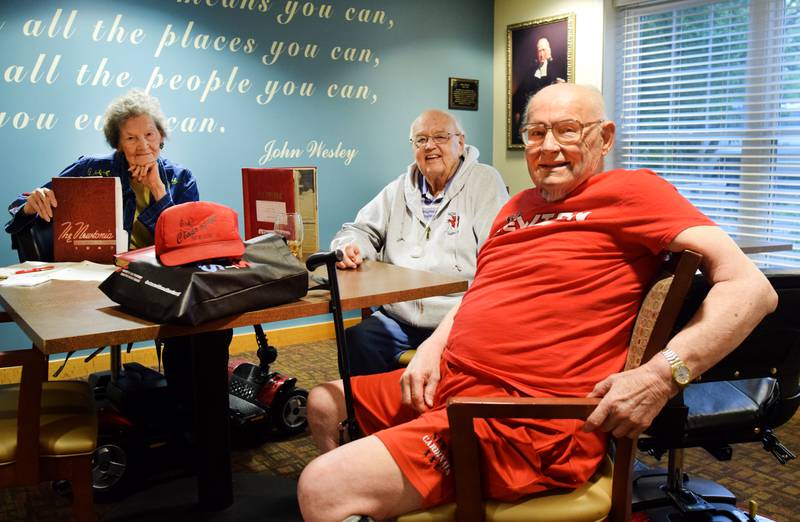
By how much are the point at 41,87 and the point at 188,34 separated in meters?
0.83

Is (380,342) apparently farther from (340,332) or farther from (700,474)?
(700,474)

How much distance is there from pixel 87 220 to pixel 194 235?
955mm

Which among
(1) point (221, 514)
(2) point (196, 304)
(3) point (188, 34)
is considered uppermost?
(3) point (188, 34)

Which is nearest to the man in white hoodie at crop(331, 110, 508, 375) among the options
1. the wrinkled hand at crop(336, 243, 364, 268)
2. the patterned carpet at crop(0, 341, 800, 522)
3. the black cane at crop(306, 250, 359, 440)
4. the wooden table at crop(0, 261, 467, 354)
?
the wrinkled hand at crop(336, 243, 364, 268)

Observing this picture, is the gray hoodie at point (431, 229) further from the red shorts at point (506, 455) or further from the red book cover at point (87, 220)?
the red shorts at point (506, 455)

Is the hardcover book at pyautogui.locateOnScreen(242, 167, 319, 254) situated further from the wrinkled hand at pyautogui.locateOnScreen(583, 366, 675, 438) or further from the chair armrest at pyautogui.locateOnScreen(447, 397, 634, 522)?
the wrinkled hand at pyautogui.locateOnScreen(583, 366, 675, 438)

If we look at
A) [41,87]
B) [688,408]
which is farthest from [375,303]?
[41,87]

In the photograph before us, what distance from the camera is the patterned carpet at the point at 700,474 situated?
2410 millimetres

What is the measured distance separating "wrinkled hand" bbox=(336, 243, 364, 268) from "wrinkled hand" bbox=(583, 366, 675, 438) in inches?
42.0

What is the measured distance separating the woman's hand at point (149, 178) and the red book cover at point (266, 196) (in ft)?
2.77

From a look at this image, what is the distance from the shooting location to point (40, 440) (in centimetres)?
170

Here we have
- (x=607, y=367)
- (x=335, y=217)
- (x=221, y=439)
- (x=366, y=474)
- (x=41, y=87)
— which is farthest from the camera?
(x=335, y=217)

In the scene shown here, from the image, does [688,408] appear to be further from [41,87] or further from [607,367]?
[41,87]

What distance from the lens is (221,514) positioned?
218cm
